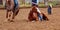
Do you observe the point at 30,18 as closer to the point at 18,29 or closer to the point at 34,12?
the point at 34,12

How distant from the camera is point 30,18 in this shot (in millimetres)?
10367

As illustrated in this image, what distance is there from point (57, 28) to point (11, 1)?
262 cm

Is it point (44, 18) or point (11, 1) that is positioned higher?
point (11, 1)

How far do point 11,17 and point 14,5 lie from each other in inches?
29.9

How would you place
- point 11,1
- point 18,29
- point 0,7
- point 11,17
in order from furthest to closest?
1. point 0,7
2. point 11,17
3. point 11,1
4. point 18,29

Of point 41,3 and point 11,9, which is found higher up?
point 11,9

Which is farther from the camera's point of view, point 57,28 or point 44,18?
point 44,18

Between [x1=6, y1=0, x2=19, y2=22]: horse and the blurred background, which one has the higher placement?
[x1=6, y1=0, x2=19, y2=22]: horse

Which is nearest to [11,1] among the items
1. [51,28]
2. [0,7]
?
[51,28]

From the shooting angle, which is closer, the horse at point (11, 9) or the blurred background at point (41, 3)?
the horse at point (11, 9)

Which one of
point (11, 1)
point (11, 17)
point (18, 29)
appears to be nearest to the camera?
point (18, 29)

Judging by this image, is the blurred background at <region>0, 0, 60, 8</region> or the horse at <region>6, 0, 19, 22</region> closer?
the horse at <region>6, 0, 19, 22</region>

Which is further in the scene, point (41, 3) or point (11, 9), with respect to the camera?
point (41, 3)

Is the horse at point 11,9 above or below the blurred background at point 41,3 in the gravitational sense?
above
